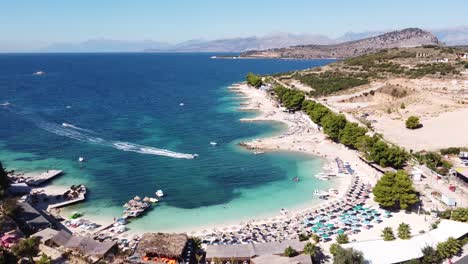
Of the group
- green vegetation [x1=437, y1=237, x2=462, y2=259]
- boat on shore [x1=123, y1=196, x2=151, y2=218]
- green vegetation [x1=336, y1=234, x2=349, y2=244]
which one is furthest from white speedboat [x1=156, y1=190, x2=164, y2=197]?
green vegetation [x1=437, y1=237, x2=462, y2=259]

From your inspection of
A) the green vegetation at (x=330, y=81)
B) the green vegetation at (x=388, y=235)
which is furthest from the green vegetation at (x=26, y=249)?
the green vegetation at (x=330, y=81)

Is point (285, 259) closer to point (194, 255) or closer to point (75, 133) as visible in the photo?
point (194, 255)

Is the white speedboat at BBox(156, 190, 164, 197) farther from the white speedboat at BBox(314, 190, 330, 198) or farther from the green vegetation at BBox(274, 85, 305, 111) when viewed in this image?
the green vegetation at BBox(274, 85, 305, 111)

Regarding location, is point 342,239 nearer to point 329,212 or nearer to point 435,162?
point 329,212

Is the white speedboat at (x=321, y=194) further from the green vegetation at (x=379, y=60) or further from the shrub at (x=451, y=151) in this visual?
the green vegetation at (x=379, y=60)

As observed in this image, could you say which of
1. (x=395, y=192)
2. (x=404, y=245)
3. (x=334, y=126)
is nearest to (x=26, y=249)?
(x=404, y=245)

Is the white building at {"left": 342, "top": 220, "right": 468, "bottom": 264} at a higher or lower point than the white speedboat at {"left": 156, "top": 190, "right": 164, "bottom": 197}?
higher

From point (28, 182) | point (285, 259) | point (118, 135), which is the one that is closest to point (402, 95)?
point (118, 135)
